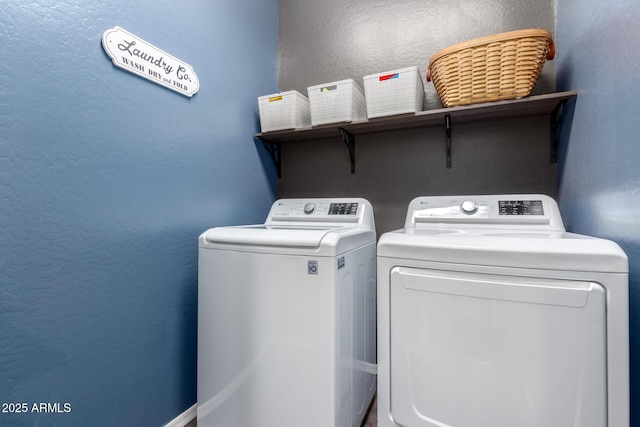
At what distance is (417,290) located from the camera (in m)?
0.98

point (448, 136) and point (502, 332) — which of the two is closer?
point (502, 332)

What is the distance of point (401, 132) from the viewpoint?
74.2 inches

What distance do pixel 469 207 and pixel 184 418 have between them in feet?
5.65

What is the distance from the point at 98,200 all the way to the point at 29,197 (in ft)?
0.64

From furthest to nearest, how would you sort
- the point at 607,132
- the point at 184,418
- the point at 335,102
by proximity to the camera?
1. the point at 335,102
2. the point at 184,418
3. the point at 607,132

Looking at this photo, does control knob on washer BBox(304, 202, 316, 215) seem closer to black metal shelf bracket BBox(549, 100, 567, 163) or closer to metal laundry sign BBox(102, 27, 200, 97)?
metal laundry sign BBox(102, 27, 200, 97)

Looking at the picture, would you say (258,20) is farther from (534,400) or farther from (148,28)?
(534,400)

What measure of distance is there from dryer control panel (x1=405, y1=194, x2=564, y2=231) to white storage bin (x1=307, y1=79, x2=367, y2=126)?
66 cm

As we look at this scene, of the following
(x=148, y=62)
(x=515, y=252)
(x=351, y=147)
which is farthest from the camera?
(x=351, y=147)

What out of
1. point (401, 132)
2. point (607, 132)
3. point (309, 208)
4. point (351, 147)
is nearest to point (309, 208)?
point (309, 208)

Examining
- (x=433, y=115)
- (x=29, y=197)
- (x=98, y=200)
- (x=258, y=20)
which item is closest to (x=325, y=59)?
(x=258, y=20)

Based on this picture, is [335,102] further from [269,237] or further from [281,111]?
[269,237]

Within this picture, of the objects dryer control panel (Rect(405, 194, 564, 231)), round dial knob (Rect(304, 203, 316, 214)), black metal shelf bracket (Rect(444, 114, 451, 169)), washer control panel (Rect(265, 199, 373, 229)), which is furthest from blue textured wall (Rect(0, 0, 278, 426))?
black metal shelf bracket (Rect(444, 114, 451, 169))

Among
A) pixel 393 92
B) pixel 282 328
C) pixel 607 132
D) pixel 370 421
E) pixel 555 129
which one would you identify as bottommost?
pixel 370 421
